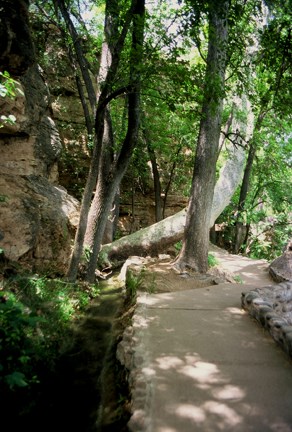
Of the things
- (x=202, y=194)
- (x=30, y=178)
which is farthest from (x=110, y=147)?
(x=202, y=194)

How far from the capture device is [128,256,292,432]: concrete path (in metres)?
2.65

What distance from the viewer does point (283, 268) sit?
9.03 m

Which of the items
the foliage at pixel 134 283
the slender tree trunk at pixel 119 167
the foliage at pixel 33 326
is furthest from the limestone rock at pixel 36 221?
the foliage at pixel 134 283

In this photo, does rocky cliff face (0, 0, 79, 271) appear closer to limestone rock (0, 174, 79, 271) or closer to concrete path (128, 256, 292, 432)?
limestone rock (0, 174, 79, 271)

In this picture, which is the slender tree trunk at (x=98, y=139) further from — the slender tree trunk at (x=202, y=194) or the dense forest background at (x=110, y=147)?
the slender tree trunk at (x=202, y=194)

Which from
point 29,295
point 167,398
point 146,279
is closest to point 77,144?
point 146,279

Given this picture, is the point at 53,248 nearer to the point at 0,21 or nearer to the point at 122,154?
the point at 122,154

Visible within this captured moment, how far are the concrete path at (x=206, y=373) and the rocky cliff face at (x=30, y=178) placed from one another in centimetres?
291

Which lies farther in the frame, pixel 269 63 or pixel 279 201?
pixel 279 201

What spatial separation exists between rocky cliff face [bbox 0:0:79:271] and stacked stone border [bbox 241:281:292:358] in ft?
14.1

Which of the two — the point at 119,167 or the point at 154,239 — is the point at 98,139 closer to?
the point at 119,167

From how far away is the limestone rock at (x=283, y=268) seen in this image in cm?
866

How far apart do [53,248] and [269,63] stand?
18.8 feet

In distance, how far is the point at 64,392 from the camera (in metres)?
3.93
